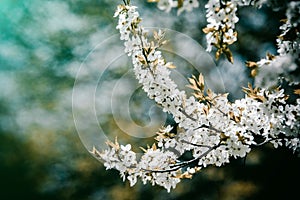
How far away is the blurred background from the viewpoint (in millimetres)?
5516

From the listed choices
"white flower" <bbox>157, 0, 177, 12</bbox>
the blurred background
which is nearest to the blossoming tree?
"white flower" <bbox>157, 0, 177, 12</bbox>

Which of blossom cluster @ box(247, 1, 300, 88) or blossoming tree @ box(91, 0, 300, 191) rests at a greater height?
blossoming tree @ box(91, 0, 300, 191)

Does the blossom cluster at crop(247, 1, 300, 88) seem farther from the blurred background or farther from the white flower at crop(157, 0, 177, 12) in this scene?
the blurred background

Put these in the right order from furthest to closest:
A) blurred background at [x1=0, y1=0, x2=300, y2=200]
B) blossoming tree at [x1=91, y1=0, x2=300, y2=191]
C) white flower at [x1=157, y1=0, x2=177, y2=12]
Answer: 1. blurred background at [x1=0, y1=0, x2=300, y2=200]
2. blossoming tree at [x1=91, y1=0, x2=300, y2=191]
3. white flower at [x1=157, y1=0, x2=177, y2=12]

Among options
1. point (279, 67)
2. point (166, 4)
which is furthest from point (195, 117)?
point (166, 4)

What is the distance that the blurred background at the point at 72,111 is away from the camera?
5516mm

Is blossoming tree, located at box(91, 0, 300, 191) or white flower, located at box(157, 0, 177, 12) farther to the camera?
blossoming tree, located at box(91, 0, 300, 191)

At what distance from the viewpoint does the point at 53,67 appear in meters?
5.73

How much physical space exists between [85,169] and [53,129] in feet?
2.65

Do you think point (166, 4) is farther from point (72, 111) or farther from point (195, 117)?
point (72, 111)

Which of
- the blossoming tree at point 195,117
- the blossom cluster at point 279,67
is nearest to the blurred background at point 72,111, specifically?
the blossoming tree at point 195,117

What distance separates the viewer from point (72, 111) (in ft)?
18.5

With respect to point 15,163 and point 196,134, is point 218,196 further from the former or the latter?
point 196,134

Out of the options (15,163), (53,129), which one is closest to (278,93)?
(53,129)
